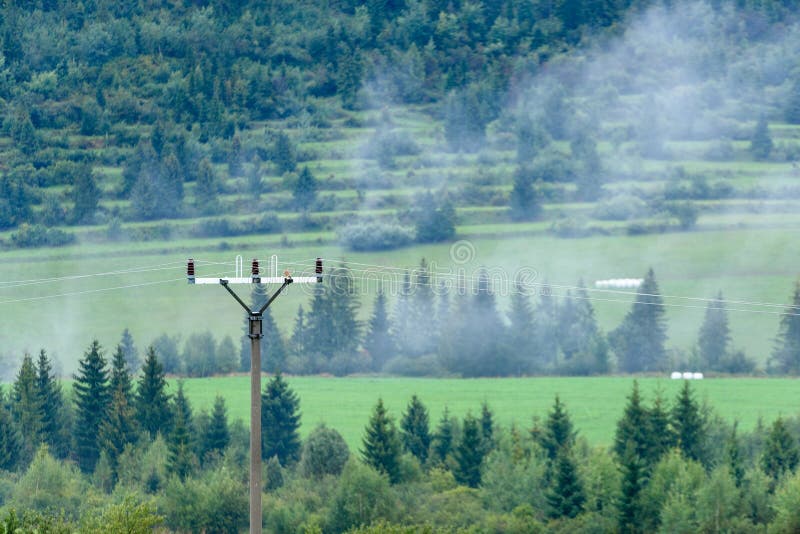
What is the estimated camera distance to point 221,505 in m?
102

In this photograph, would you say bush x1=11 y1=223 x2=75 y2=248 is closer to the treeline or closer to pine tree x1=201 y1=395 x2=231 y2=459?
the treeline

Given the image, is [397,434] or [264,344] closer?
[397,434]

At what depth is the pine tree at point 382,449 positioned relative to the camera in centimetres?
12012

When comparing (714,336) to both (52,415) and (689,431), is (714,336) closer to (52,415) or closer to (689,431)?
(689,431)

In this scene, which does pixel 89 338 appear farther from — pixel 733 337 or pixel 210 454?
pixel 733 337

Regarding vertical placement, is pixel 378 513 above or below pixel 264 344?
below

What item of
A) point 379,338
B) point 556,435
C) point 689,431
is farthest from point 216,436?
point 379,338

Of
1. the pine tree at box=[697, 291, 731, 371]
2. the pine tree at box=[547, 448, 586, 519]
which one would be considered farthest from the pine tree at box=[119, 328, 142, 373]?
the pine tree at box=[547, 448, 586, 519]

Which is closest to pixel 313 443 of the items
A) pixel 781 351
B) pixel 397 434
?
pixel 397 434

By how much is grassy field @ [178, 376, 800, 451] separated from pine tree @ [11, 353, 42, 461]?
15315mm

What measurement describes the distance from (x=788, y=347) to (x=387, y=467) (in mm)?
59896

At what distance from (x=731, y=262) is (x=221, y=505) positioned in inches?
3784

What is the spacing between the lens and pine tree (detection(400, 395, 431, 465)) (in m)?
130

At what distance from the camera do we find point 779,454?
11406cm
